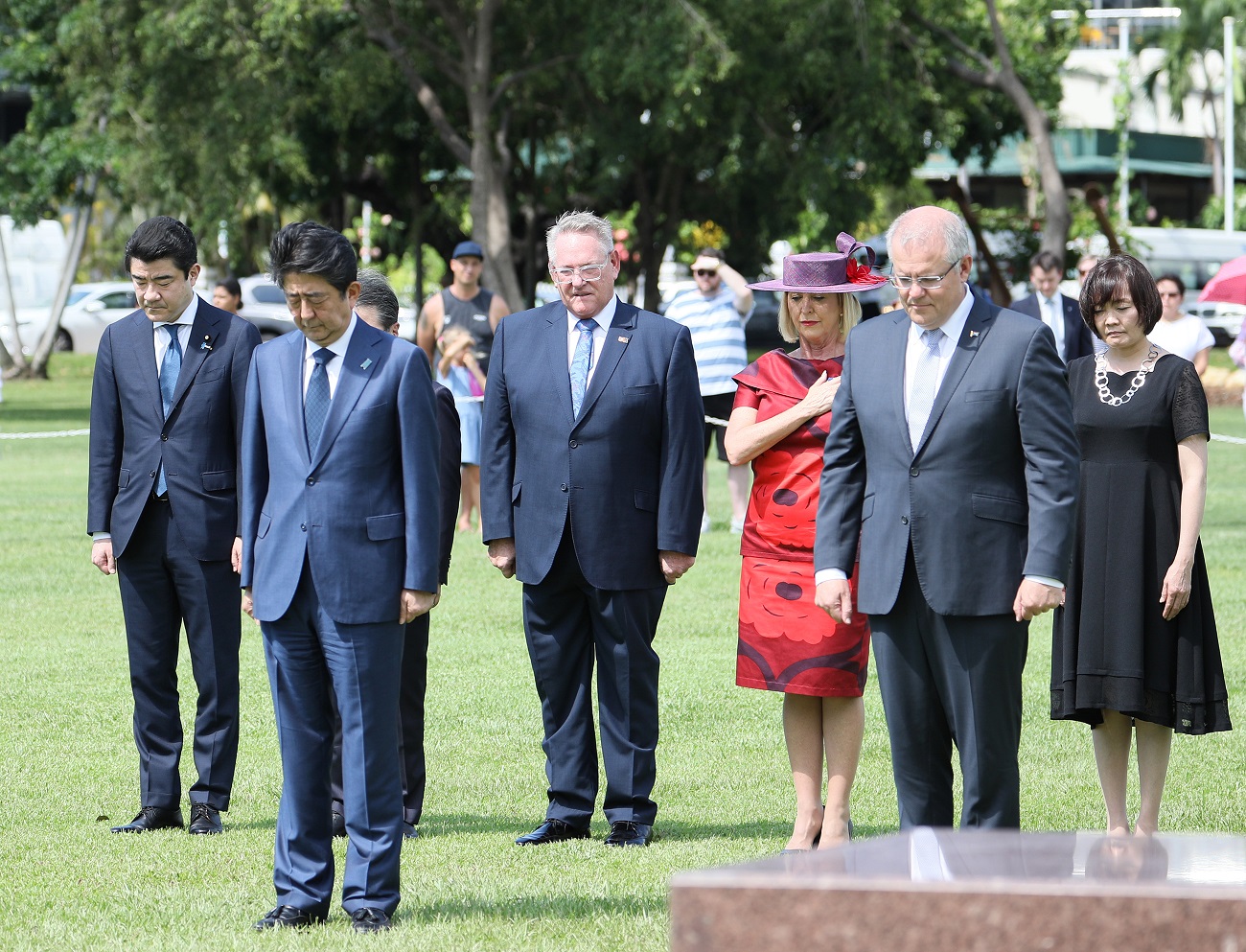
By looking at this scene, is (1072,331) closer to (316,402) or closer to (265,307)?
(316,402)

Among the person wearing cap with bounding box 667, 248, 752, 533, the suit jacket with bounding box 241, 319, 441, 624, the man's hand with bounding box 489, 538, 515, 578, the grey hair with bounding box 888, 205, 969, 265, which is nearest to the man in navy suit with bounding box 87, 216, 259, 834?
the man's hand with bounding box 489, 538, 515, 578

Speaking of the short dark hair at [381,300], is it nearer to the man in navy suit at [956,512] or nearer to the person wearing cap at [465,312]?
the man in navy suit at [956,512]

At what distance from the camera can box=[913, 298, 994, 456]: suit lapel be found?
4.95m

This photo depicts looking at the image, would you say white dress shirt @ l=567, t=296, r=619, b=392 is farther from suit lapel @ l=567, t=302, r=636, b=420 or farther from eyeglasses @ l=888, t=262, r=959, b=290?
eyeglasses @ l=888, t=262, r=959, b=290

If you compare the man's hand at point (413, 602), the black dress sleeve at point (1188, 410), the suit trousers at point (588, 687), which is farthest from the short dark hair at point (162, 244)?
the black dress sleeve at point (1188, 410)

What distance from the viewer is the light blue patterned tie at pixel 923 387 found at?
5023 mm

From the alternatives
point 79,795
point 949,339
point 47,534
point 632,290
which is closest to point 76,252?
point 632,290

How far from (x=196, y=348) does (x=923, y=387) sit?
285 centimetres

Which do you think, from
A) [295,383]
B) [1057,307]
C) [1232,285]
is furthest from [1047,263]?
[295,383]

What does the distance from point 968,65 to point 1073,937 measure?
1180 inches

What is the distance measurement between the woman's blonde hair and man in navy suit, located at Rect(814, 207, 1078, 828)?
1.03 meters

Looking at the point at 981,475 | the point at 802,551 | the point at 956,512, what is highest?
the point at 981,475

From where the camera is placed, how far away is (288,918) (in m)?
5.20

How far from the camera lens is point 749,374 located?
247 inches
